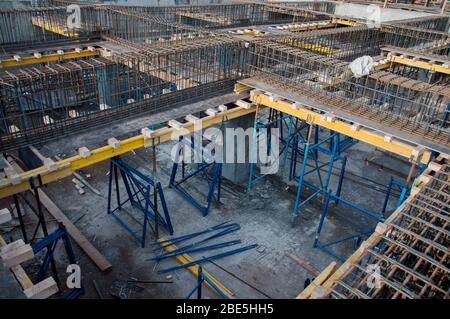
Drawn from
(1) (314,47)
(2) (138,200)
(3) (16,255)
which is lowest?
(2) (138,200)

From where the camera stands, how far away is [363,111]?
1188 cm

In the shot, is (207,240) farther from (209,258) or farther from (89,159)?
(89,159)

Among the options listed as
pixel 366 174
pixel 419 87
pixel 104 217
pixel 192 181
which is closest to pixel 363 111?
pixel 419 87

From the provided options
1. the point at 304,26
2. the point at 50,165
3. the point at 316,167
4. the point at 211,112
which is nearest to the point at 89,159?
the point at 50,165

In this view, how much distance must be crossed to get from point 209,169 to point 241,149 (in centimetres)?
207

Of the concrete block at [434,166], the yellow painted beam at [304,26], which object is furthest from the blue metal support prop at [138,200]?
the yellow painted beam at [304,26]

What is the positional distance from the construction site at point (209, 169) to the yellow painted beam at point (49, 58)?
8 cm

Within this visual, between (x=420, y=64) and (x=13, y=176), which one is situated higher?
(x=420, y=64)

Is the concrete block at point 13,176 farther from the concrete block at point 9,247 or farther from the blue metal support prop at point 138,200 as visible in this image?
the blue metal support prop at point 138,200

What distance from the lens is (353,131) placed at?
11.2m

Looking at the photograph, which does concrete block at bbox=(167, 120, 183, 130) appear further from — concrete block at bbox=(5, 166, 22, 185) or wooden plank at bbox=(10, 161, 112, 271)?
concrete block at bbox=(5, 166, 22, 185)

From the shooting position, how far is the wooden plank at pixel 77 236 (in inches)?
459
